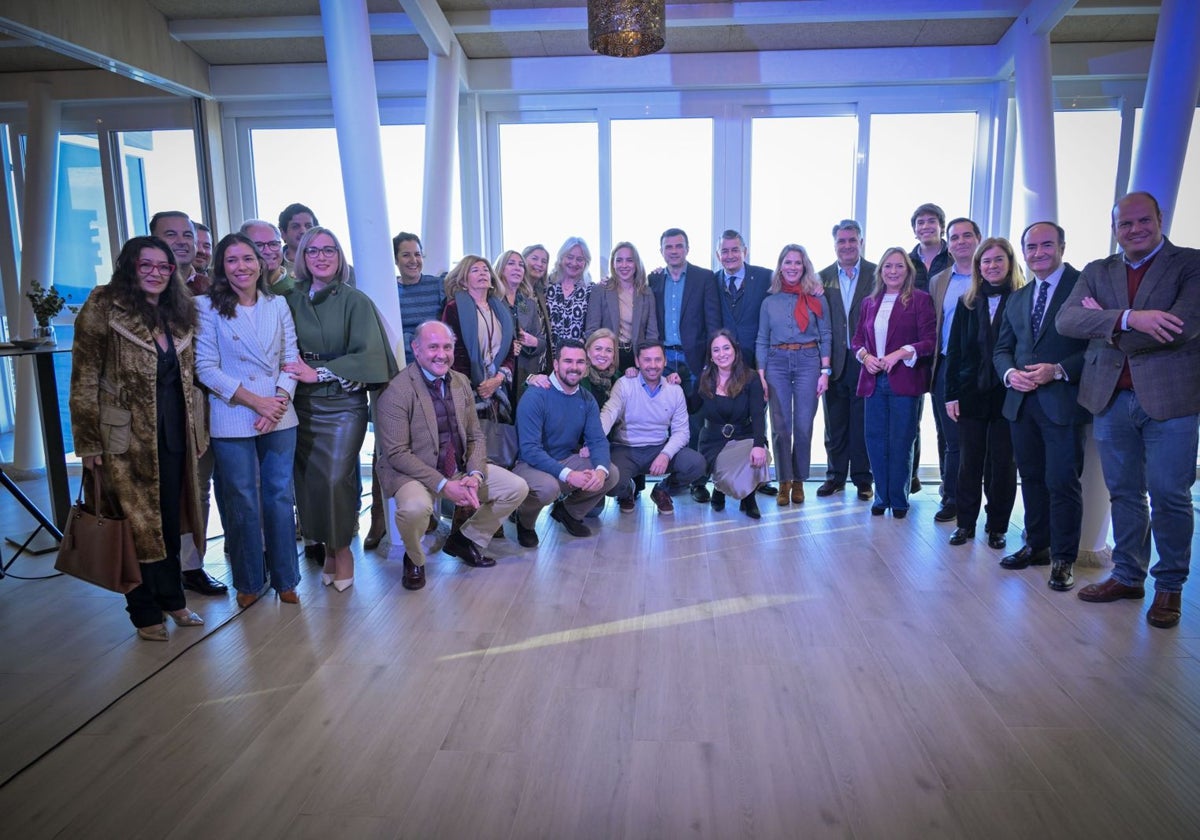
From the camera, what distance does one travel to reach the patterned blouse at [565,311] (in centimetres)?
477

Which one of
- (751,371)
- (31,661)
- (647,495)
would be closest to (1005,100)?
(751,371)

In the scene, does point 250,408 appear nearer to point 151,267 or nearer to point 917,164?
point 151,267

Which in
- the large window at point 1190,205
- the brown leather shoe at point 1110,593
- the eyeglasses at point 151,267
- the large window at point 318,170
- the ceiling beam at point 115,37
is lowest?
the brown leather shoe at point 1110,593

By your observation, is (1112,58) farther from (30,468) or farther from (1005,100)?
(30,468)

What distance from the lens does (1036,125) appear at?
16.4 ft

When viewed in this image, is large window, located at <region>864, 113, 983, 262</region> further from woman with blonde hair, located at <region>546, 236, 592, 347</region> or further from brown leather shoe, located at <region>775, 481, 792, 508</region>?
woman with blonde hair, located at <region>546, 236, 592, 347</region>

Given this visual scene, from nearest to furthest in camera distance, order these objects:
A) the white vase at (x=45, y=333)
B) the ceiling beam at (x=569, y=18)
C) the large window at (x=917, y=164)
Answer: the white vase at (x=45, y=333) < the ceiling beam at (x=569, y=18) < the large window at (x=917, y=164)

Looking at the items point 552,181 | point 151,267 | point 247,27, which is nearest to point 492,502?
point 151,267

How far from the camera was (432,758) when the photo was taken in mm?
2189

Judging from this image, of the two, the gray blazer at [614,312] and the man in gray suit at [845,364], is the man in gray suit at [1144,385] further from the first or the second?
the gray blazer at [614,312]

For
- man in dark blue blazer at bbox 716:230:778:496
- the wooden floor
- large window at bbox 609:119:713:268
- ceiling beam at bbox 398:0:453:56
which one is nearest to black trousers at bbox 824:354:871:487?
man in dark blue blazer at bbox 716:230:778:496

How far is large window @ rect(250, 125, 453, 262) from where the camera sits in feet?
21.3

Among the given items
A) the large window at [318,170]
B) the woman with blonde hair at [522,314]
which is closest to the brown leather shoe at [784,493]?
the woman with blonde hair at [522,314]

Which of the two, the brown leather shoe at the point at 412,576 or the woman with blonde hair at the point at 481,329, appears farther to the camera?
the woman with blonde hair at the point at 481,329
